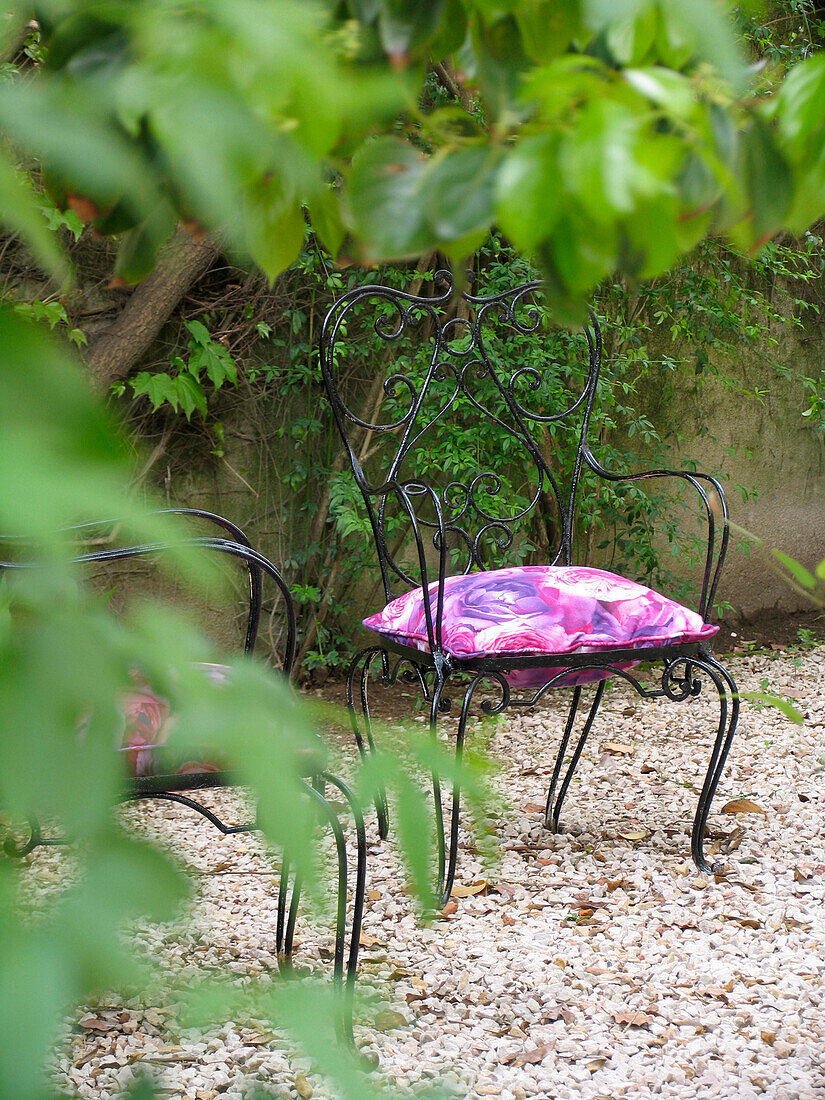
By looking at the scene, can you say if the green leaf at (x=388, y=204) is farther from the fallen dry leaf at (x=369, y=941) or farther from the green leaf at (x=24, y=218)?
the fallen dry leaf at (x=369, y=941)

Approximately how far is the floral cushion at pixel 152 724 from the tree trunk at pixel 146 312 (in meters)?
2.62

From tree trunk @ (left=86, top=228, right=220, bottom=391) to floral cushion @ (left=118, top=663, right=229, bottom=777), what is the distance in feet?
8.58

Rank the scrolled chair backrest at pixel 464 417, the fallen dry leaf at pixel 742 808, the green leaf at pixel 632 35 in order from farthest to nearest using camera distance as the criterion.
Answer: the scrolled chair backrest at pixel 464 417, the fallen dry leaf at pixel 742 808, the green leaf at pixel 632 35

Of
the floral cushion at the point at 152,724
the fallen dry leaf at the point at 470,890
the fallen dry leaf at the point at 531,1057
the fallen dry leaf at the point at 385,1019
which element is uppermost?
the floral cushion at the point at 152,724

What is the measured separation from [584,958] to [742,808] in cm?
83

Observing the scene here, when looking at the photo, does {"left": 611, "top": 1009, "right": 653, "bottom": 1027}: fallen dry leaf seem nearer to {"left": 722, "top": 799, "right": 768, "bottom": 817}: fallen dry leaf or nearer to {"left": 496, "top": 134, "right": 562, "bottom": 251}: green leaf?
{"left": 722, "top": 799, "right": 768, "bottom": 817}: fallen dry leaf

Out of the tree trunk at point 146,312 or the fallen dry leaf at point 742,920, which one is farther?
the tree trunk at point 146,312

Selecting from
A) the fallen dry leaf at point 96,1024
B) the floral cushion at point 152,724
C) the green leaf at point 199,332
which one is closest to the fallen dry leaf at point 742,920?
the fallen dry leaf at point 96,1024

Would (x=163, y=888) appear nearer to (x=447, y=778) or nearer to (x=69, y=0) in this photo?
(x=447, y=778)

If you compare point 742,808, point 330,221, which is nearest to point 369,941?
point 742,808

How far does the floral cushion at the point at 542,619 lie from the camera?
1747mm

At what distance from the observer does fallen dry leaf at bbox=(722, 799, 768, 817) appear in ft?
7.58

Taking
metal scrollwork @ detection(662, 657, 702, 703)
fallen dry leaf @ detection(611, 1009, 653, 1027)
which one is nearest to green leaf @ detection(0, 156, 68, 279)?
fallen dry leaf @ detection(611, 1009, 653, 1027)

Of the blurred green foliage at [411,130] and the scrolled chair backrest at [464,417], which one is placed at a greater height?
the blurred green foliage at [411,130]
